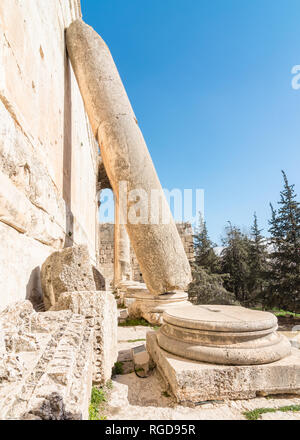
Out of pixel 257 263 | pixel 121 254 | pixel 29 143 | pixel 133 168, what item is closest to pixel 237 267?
pixel 257 263

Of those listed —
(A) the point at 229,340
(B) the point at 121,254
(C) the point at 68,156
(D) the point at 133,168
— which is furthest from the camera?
(B) the point at 121,254

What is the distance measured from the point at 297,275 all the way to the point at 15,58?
39.0 feet

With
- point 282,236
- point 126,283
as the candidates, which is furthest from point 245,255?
point 126,283

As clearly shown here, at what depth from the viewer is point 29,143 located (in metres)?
2.62

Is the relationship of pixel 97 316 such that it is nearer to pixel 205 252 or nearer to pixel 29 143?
pixel 29 143

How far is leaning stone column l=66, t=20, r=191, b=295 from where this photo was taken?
3986 mm

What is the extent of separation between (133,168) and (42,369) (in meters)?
3.31

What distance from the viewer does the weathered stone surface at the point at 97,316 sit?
214 centimetres

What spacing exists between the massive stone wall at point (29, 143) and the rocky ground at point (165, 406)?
1226 mm

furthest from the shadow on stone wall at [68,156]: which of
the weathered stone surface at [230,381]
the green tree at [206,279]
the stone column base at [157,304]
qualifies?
the green tree at [206,279]

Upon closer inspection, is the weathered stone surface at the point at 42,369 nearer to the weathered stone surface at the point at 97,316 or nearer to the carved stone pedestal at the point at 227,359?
the weathered stone surface at the point at 97,316

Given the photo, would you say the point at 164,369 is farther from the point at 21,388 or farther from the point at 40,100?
the point at 40,100

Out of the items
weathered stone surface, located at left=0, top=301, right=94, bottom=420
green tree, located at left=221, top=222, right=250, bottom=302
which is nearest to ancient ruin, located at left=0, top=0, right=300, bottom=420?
weathered stone surface, located at left=0, top=301, right=94, bottom=420
